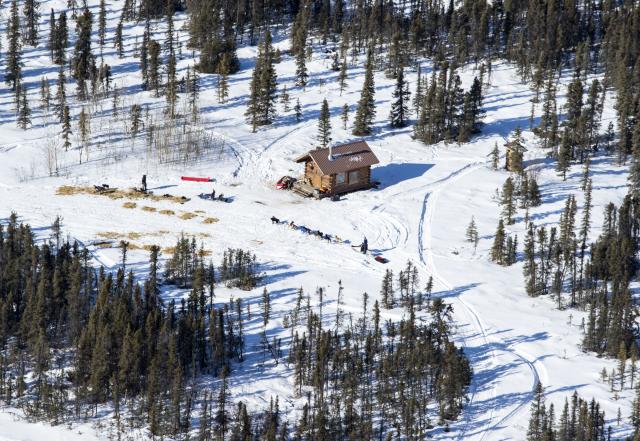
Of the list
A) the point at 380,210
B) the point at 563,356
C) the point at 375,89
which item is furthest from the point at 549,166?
the point at 563,356

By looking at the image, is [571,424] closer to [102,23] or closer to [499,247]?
[499,247]

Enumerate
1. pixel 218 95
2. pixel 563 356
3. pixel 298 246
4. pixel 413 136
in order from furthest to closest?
pixel 218 95
pixel 413 136
pixel 298 246
pixel 563 356

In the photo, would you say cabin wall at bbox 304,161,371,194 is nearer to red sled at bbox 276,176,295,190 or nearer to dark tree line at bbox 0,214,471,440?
red sled at bbox 276,176,295,190

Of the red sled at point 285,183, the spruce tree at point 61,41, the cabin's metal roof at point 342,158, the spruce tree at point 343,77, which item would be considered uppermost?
the spruce tree at point 61,41

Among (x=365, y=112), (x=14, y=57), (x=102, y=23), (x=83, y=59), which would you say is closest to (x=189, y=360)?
(x=365, y=112)

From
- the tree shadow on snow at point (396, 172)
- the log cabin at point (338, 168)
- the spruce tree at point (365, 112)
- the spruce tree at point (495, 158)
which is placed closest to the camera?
the log cabin at point (338, 168)

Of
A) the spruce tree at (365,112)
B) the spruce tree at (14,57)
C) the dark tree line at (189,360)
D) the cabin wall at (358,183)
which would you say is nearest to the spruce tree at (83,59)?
the spruce tree at (14,57)

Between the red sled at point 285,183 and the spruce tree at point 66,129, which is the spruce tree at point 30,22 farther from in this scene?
the red sled at point 285,183

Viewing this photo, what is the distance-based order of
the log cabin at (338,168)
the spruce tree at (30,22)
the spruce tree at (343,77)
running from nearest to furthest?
the log cabin at (338,168) < the spruce tree at (343,77) < the spruce tree at (30,22)

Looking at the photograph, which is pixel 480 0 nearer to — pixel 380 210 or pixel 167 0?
pixel 167 0
